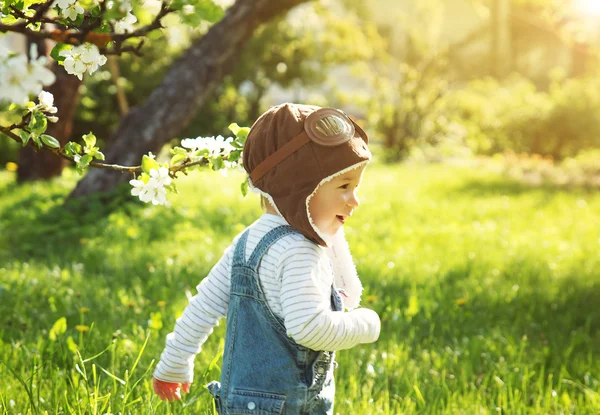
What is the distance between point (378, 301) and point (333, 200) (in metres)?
2.02

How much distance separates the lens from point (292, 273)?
6.02 feet

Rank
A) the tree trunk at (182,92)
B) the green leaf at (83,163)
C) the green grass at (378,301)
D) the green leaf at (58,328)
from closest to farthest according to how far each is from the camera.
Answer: the green leaf at (83,163) → the green grass at (378,301) → the green leaf at (58,328) → the tree trunk at (182,92)

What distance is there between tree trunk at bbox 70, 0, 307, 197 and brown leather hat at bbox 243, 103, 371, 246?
476 centimetres

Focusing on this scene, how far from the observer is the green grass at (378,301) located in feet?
8.95

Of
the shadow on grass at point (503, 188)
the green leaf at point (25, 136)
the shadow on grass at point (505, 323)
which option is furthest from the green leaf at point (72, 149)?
the shadow on grass at point (503, 188)

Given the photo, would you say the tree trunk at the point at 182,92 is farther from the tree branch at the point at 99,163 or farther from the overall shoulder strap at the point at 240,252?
the overall shoulder strap at the point at 240,252

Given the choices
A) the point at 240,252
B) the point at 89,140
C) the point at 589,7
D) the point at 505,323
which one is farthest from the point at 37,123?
the point at 589,7

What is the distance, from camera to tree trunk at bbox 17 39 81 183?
7480mm

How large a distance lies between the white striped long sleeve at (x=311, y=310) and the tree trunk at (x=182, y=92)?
4.84 m

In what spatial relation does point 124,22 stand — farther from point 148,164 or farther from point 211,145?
point 211,145

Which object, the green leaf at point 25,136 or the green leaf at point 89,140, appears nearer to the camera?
the green leaf at point 25,136

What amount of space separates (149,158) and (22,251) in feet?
12.2

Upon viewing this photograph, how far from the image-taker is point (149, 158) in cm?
194

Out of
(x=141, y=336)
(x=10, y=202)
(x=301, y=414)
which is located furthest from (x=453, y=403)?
(x=10, y=202)
